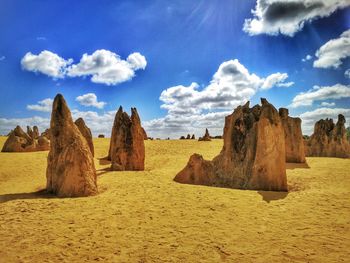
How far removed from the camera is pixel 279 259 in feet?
20.3

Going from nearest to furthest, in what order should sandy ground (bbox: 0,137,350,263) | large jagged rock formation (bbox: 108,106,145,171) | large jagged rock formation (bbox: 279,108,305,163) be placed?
sandy ground (bbox: 0,137,350,263)
large jagged rock formation (bbox: 108,106,145,171)
large jagged rock formation (bbox: 279,108,305,163)

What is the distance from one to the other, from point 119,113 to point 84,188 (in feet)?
34.9

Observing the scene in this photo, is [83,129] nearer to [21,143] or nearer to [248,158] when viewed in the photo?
[21,143]

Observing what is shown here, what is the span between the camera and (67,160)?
1080cm

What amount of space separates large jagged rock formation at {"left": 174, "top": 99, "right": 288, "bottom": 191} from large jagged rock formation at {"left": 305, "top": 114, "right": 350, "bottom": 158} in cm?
1642

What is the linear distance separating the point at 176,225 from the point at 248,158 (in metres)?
6.61

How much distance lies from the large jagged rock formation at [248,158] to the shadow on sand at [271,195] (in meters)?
0.74

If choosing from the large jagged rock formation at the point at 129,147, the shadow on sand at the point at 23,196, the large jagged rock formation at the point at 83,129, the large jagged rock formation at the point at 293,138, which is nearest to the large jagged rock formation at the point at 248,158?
the large jagged rock formation at the point at 129,147

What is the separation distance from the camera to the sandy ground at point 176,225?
6.46m

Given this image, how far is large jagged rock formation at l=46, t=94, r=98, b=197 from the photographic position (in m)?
10.6

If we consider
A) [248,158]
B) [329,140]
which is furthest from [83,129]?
[329,140]

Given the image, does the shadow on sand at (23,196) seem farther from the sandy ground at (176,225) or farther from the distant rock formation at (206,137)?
the distant rock formation at (206,137)

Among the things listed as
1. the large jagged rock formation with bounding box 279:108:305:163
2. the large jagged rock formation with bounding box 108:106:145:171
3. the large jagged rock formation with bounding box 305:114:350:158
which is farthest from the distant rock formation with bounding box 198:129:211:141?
the large jagged rock formation with bounding box 108:106:145:171

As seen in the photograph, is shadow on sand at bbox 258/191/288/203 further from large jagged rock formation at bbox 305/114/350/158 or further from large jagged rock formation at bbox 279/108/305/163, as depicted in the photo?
large jagged rock formation at bbox 305/114/350/158
